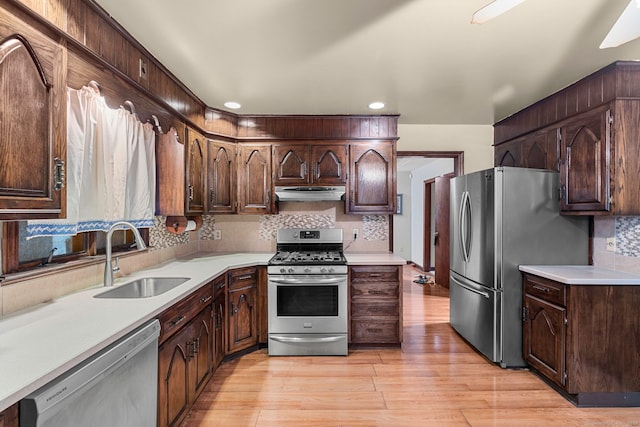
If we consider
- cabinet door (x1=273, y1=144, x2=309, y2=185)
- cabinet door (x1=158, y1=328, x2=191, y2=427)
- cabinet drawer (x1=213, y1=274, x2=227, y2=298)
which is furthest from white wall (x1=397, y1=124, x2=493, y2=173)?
cabinet door (x1=158, y1=328, x2=191, y2=427)

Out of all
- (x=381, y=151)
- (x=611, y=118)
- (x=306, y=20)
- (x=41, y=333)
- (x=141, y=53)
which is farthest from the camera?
(x=381, y=151)

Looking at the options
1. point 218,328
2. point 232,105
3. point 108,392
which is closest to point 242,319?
point 218,328

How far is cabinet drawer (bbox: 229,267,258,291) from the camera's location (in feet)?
9.41

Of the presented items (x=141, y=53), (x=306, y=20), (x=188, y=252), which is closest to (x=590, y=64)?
(x=306, y=20)

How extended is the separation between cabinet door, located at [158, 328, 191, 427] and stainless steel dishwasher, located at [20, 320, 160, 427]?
0.09 metres

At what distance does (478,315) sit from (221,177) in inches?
113

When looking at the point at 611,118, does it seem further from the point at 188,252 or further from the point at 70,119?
the point at 188,252

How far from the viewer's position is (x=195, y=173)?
303cm

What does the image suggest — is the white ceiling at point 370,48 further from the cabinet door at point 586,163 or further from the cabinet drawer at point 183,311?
the cabinet drawer at point 183,311

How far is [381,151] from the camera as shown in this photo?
3.48 m

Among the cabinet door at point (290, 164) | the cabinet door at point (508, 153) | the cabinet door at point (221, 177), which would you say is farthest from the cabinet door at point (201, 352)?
the cabinet door at point (508, 153)

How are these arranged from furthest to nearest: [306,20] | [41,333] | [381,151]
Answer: [381,151]
[306,20]
[41,333]

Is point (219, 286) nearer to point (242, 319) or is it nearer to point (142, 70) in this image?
point (242, 319)

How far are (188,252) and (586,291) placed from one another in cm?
353
